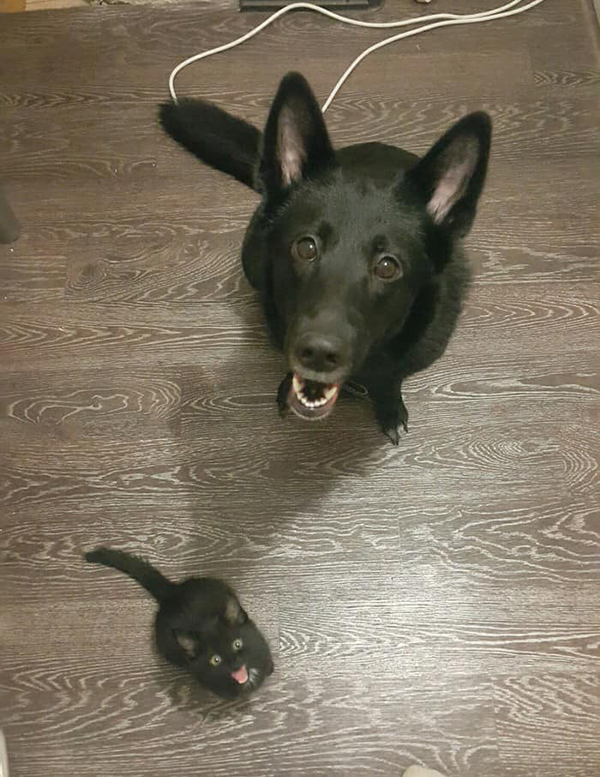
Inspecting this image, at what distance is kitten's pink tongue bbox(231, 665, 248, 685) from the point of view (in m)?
1.43

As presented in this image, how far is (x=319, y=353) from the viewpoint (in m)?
1.20

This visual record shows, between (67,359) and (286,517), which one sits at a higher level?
(67,359)

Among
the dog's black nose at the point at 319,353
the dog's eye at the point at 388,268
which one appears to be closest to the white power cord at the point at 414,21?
the dog's eye at the point at 388,268

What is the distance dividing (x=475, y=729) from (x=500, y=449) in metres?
0.64

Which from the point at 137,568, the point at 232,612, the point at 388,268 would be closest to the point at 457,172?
the point at 388,268

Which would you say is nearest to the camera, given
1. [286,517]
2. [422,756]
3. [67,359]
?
[422,756]

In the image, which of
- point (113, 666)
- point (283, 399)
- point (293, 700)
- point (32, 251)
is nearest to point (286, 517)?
point (283, 399)

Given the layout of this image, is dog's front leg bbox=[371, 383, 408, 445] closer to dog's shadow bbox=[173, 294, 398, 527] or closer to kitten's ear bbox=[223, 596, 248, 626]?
dog's shadow bbox=[173, 294, 398, 527]

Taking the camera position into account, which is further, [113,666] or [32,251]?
[32,251]

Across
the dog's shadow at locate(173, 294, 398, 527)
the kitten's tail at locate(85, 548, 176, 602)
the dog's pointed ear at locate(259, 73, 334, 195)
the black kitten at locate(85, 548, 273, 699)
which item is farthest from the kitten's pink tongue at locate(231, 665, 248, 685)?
the dog's pointed ear at locate(259, 73, 334, 195)

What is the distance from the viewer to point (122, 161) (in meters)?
2.02

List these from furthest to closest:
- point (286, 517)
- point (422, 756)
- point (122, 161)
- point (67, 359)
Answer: point (122, 161), point (67, 359), point (286, 517), point (422, 756)

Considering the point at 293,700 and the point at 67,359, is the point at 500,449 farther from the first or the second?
the point at 67,359

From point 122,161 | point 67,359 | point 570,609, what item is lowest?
point 570,609
